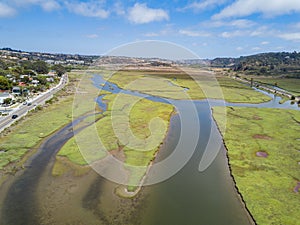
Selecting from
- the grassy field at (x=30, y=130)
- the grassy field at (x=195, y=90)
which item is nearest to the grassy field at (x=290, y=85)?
the grassy field at (x=195, y=90)

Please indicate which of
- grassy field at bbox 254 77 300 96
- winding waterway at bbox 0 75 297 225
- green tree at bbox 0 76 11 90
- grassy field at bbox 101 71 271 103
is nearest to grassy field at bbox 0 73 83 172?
winding waterway at bbox 0 75 297 225

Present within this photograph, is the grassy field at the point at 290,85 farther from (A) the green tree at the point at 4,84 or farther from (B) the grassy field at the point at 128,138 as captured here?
(A) the green tree at the point at 4,84

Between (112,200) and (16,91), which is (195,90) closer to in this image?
(16,91)

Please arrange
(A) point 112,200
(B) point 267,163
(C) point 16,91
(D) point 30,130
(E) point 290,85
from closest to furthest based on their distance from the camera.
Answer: (A) point 112,200 → (B) point 267,163 → (D) point 30,130 → (C) point 16,91 → (E) point 290,85

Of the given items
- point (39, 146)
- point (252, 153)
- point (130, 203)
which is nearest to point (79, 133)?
point (39, 146)

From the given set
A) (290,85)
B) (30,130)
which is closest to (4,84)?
(30,130)

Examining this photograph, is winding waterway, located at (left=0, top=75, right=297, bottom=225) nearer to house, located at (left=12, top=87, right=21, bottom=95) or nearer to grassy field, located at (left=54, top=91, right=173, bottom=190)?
grassy field, located at (left=54, top=91, right=173, bottom=190)

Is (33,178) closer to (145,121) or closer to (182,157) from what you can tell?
(182,157)
